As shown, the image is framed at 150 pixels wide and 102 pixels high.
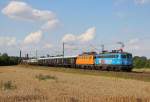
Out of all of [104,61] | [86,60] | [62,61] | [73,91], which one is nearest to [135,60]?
[62,61]

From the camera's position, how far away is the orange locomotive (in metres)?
80.6

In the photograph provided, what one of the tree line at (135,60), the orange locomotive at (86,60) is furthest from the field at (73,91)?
the tree line at (135,60)

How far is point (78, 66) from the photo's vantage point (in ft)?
296

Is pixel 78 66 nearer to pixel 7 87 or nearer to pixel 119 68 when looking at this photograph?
pixel 119 68

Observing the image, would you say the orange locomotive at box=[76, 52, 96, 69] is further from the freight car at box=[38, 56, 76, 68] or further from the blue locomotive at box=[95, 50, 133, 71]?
the blue locomotive at box=[95, 50, 133, 71]

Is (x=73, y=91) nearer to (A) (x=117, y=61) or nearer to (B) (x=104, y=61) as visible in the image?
(A) (x=117, y=61)

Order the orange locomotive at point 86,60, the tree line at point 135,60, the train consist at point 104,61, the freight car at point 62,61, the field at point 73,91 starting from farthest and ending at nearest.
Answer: the tree line at point 135,60, the freight car at point 62,61, the orange locomotive at point 86,60, the train consist at point 104,61, the field at point 73,91

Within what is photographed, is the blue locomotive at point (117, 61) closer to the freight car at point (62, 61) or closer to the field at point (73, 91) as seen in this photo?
the field at point (73, 91)

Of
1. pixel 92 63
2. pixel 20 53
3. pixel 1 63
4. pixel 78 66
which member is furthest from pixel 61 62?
pixel 20 53

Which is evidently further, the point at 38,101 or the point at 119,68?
the point at 119,68

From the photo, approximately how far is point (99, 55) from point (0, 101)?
58748 millimetres

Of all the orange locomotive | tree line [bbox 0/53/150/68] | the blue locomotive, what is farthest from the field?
tree line [bbox 0/53/150/68]

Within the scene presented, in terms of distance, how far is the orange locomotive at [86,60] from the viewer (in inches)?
3172

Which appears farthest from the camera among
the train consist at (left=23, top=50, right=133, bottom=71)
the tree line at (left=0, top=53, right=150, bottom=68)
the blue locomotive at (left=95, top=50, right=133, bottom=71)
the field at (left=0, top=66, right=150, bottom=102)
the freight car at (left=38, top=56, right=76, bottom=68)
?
the tree line at (left=0, top=53, right=150, bottom=68)
